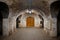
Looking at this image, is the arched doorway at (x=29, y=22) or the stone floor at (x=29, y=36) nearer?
the stone floor at (x=29, y=36)

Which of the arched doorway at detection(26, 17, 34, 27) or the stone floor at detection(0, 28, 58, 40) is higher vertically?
the arched doorway at detection(26, 17, 34, 27)

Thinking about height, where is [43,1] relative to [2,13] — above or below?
above

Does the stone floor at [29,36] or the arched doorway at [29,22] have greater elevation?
the arched doorway at [29,22]

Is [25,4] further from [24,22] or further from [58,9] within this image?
[24,22]

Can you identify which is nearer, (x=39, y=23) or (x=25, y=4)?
(x=25, y=4)

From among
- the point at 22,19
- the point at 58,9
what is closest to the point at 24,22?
the point at 22,19

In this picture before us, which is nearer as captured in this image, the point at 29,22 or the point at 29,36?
the point at 29,36

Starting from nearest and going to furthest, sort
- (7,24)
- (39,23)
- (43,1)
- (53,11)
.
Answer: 1. (43,1)
2. (53,11)
3. (7,24)
4. (39,23)

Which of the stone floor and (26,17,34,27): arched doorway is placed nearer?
the stone floor

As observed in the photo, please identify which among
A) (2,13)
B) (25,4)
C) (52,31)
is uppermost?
(25,4)

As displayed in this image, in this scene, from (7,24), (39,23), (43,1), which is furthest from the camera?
(39,23)

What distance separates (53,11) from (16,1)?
10.5 feet

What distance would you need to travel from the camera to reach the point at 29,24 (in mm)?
26297

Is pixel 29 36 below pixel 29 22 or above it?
below
